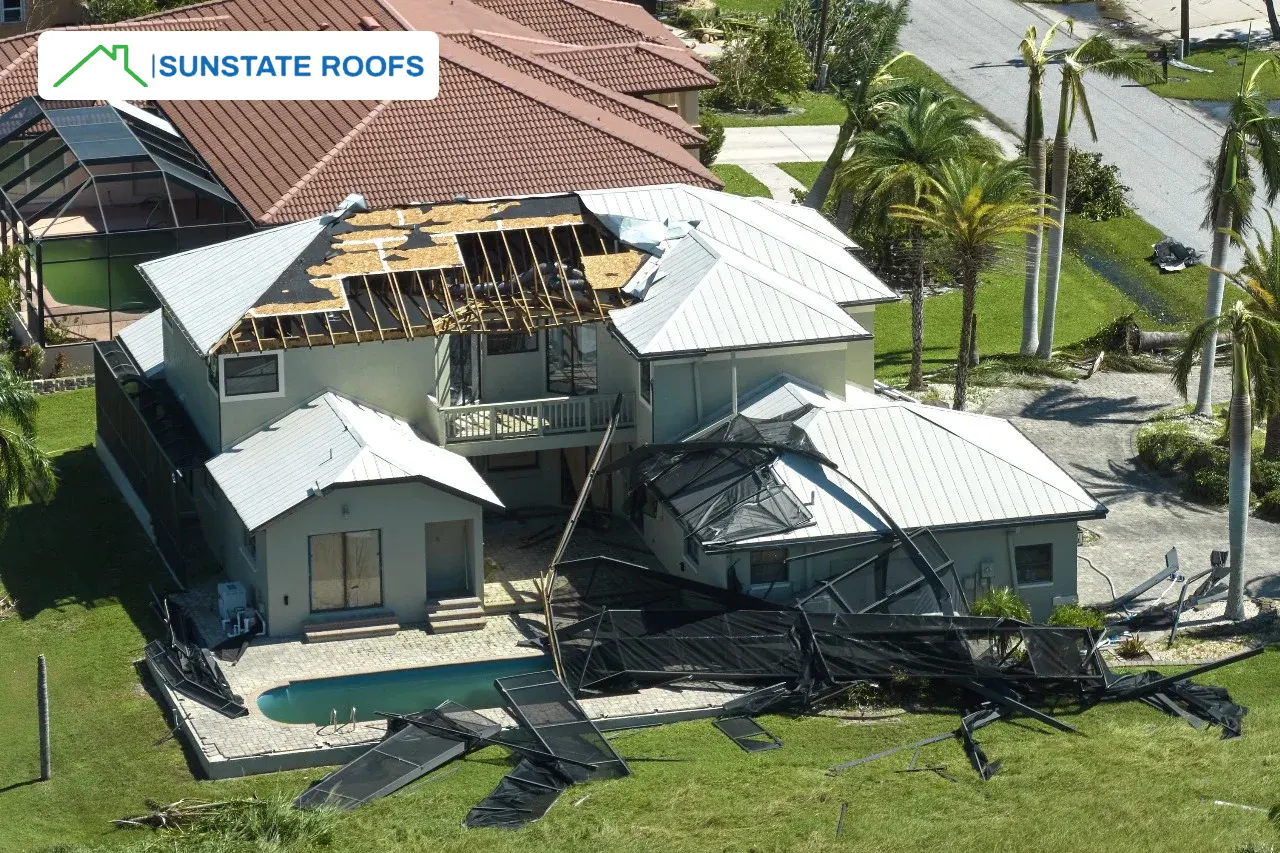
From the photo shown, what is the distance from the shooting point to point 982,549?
50625mm

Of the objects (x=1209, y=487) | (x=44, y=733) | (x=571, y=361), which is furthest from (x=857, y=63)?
(x=44, y=733)

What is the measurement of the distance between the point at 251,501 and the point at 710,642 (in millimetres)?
10819

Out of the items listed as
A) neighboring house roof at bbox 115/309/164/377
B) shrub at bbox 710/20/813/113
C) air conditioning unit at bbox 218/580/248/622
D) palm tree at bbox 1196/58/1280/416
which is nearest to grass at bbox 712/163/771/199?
shrub at bbox 710/20/813/113

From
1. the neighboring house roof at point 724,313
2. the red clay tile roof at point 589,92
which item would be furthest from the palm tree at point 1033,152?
the neighboring house roof at point 724,313

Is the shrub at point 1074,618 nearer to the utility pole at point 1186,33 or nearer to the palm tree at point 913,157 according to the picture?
the palm tree at point 913,157

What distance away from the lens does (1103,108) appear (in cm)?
9256

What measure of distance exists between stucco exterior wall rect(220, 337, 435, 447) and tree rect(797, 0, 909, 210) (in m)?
22.5

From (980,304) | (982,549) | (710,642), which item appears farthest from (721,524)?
(980,304)

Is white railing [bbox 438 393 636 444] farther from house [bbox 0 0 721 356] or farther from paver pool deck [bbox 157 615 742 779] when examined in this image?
house [bbox 0 0 721 356]

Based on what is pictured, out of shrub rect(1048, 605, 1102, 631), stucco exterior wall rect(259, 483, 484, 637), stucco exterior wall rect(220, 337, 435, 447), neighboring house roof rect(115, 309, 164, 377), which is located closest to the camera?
shrub rect(1048, 605, 1102, 631)

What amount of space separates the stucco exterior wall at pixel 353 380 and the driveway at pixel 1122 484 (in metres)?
16.8

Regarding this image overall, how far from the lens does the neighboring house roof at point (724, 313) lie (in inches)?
2067

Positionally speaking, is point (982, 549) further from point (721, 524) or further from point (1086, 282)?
point (1086, 282)

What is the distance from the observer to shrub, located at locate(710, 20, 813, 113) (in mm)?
94375
